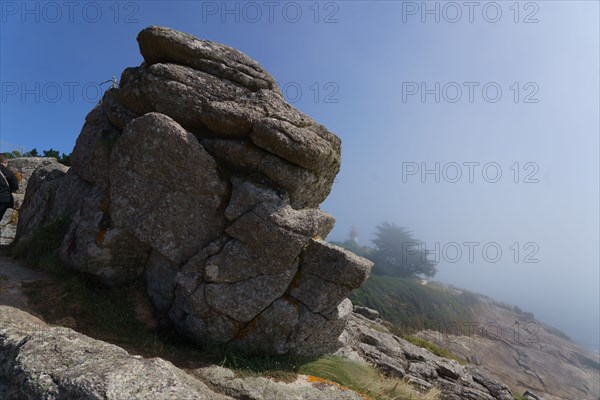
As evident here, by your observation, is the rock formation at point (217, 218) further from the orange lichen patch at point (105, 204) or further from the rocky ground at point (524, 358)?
the rocky ground at point (524, 358)

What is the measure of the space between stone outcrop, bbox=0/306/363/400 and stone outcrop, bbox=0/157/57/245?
1204 cm

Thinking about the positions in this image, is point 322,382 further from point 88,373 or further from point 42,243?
point 42,243

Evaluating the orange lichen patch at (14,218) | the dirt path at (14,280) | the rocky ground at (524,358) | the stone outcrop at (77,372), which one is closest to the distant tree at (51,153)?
the orange lichen patch at (14,218)

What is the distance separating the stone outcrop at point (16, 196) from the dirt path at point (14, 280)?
225 inches

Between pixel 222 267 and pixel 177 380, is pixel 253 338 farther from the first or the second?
pixel 177 380

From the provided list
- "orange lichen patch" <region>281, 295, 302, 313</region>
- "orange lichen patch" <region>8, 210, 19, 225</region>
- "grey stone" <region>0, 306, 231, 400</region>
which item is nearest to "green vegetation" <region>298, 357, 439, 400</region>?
"orange lichen patch" <region>281, 295, 302, 313</region>

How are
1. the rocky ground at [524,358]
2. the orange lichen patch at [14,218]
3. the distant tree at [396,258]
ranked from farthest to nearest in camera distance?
the distant tree at [396,258] < the rocky ground at [524,358] < the orange lichen patch at [14,218]

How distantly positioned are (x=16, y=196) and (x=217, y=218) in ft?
58.5

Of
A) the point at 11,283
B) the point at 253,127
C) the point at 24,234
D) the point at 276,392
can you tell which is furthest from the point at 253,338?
the point at 24,234

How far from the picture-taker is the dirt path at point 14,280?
8031 mm

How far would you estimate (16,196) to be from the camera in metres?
20.0

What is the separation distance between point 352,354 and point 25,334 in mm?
8615

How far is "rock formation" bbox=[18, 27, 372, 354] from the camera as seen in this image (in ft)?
28.5

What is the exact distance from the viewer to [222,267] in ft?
28.3
